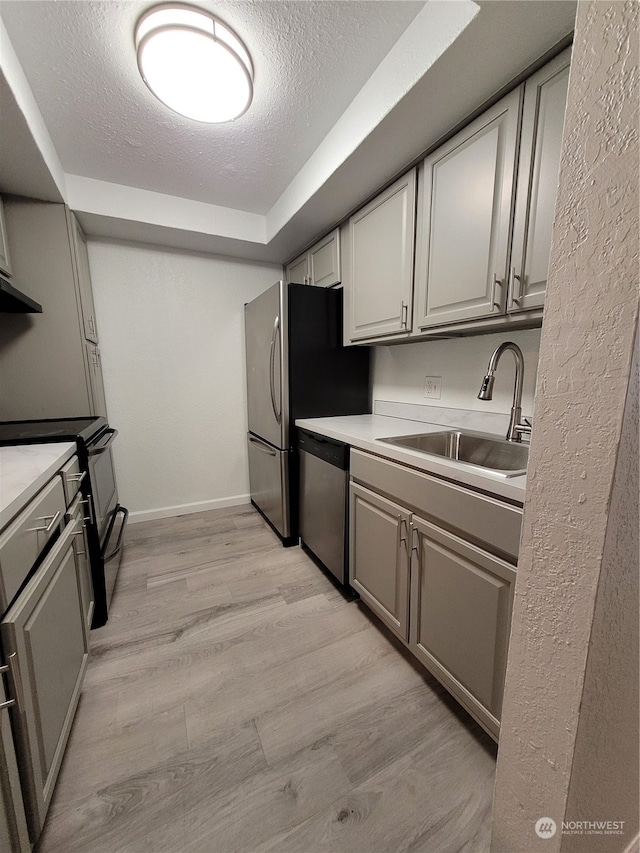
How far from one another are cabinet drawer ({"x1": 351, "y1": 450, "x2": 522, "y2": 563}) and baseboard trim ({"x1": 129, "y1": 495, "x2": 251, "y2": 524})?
1946 mm

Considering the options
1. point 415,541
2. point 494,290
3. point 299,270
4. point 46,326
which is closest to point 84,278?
point 46,326

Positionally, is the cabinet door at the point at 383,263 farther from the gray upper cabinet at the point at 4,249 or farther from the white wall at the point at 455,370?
the gray upper cabinet at the point at 4,249

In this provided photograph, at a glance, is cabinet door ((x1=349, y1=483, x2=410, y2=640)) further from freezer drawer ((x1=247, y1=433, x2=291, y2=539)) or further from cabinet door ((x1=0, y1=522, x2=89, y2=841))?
cabinet door ((x1=0, y1=522, x2=89, y2=841))

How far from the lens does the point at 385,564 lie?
1446 mm

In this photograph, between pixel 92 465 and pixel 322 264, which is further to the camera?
pixel 322 264

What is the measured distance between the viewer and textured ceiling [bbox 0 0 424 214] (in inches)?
44.3

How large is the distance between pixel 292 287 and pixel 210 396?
51.0 inches

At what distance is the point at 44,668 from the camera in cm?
88

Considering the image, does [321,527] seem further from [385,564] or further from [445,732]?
[445,732]

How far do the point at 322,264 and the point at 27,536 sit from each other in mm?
2210

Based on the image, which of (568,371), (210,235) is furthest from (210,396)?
(568,371)

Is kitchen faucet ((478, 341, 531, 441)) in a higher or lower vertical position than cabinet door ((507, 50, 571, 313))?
lower

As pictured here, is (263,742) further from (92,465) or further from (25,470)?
(92,465)

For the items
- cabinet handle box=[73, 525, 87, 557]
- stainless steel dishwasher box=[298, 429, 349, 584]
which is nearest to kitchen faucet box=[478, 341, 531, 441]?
stainless steel dishwasher box=[298, 429, 349, 584]
